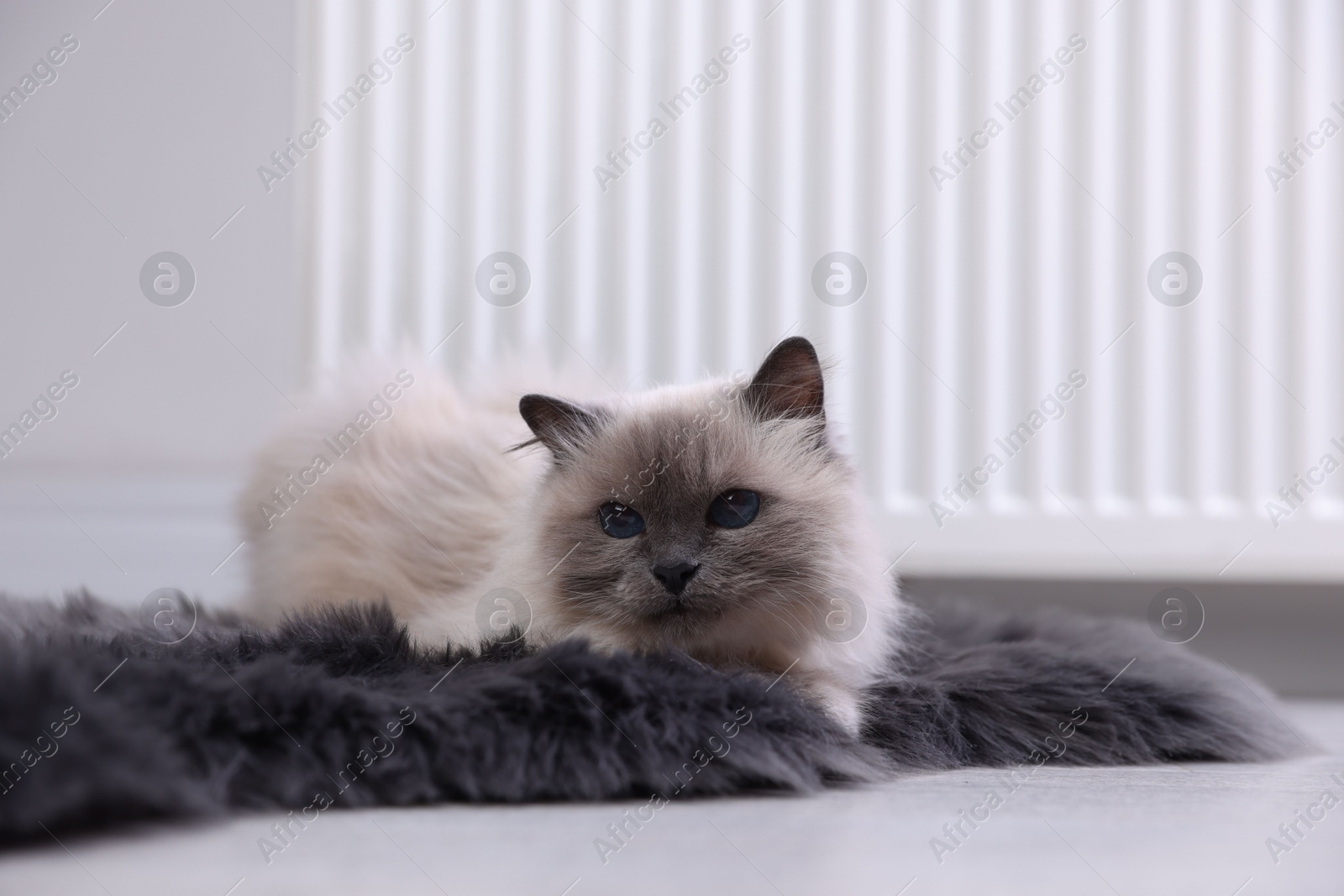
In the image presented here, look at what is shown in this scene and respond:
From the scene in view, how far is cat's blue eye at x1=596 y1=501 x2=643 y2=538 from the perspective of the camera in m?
1.37

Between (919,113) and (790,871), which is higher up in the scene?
(919,113)

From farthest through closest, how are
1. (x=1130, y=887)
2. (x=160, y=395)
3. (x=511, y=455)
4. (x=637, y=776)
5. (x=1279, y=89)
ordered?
(x=160, y=395) → (x=1279, y=89) → (x=511, y=455) → (x=637, y=776) → (x=1130, y=887)

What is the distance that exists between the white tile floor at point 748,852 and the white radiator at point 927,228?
1.40 metres

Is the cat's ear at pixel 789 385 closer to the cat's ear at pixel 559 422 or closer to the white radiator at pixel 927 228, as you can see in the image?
the cat's ear at pixel 559 422

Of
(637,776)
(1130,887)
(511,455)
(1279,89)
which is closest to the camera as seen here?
(1130,887)

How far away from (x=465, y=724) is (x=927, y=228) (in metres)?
1.84

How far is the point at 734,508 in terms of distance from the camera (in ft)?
4.45

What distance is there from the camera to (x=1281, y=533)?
2414 millimetres

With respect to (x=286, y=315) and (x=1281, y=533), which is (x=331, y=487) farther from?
(x=1281, y=533)

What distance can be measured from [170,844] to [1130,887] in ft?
2.64

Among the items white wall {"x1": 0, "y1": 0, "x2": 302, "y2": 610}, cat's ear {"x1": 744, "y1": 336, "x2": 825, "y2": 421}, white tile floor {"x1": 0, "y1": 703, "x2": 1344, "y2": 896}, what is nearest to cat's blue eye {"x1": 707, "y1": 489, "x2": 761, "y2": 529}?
cat's ear {"x1": 744, "y1": 336, "x2": 825, "y2": 421}

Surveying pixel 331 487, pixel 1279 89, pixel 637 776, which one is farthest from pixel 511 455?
pixel 1279 89

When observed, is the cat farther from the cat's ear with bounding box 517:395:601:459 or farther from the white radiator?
the white radiator

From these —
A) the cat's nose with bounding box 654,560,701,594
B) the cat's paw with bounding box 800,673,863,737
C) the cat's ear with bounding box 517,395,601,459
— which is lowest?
the cat's paw with bounding box 800,673,863,737
